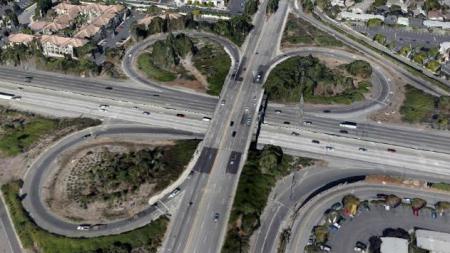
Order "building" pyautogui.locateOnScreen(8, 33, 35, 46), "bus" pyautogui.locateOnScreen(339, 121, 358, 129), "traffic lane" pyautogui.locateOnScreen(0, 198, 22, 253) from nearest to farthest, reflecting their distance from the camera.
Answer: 1. "traffic lane" pyautogui.locateOnScreen(0, 198, 22, 253)
2. "bus" pyautogui.locateOnScreen(339, 121, 358, 129)
3. "building" pyautogui.locateOnScreen(8, 33, 35, 46)

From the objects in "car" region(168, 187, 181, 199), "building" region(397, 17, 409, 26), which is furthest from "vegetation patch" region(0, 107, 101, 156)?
"building" region(397, 17, 409, 26)

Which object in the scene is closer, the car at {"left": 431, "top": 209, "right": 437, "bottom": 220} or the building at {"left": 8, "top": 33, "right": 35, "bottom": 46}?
the car at {"left": 431, "top": 209, "right": 437, "bottom": 220}

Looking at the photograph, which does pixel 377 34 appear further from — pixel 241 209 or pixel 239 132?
pixel 241 209

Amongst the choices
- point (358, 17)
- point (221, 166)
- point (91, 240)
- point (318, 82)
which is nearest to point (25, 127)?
point (91, 240)

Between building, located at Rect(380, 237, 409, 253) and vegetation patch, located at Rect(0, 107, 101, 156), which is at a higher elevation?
vegetation patch, located at Rect(0, 107, 101, 156)

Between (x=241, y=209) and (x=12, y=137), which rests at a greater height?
(x=12, y=137)

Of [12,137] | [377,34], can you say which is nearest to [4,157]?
[12,137]

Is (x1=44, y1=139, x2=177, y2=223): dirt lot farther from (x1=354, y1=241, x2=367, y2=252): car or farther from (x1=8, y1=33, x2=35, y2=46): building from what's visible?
(x1=8, y1=33, x2=35, y2=46): building
